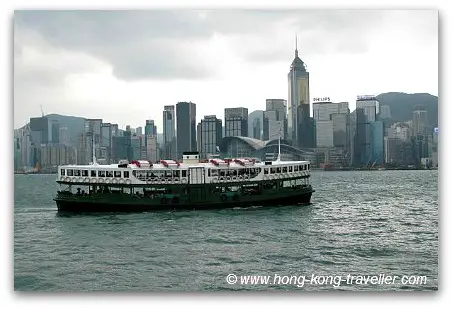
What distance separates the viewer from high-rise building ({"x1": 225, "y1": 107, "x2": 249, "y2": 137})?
8.00 metres

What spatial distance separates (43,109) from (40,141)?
1.83 ft

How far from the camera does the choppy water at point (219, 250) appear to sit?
674 centimetres

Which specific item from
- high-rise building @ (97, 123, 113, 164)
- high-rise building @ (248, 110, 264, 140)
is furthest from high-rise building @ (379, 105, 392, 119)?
high-rise building @ (97, 123, 113, 164)

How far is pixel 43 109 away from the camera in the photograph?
7.55 m

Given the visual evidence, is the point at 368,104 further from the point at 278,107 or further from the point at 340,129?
the point at 278,107

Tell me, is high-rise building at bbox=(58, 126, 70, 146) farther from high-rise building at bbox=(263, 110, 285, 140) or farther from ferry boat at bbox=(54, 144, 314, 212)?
ferry boat at bbox=(54, 144, 314, 212)

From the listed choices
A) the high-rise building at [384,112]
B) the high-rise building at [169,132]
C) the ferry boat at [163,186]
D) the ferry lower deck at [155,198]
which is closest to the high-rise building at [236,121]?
the high-rise building at [169,132]

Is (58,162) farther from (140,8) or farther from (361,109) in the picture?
(361,109)

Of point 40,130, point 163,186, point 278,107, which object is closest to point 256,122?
point 278,107

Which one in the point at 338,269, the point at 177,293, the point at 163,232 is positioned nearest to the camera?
the point at 177,293

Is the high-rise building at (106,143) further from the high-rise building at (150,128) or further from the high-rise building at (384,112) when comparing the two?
the high-rise building at (384,112)

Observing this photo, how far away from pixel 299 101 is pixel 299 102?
0.02m

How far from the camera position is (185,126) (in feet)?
27.4
